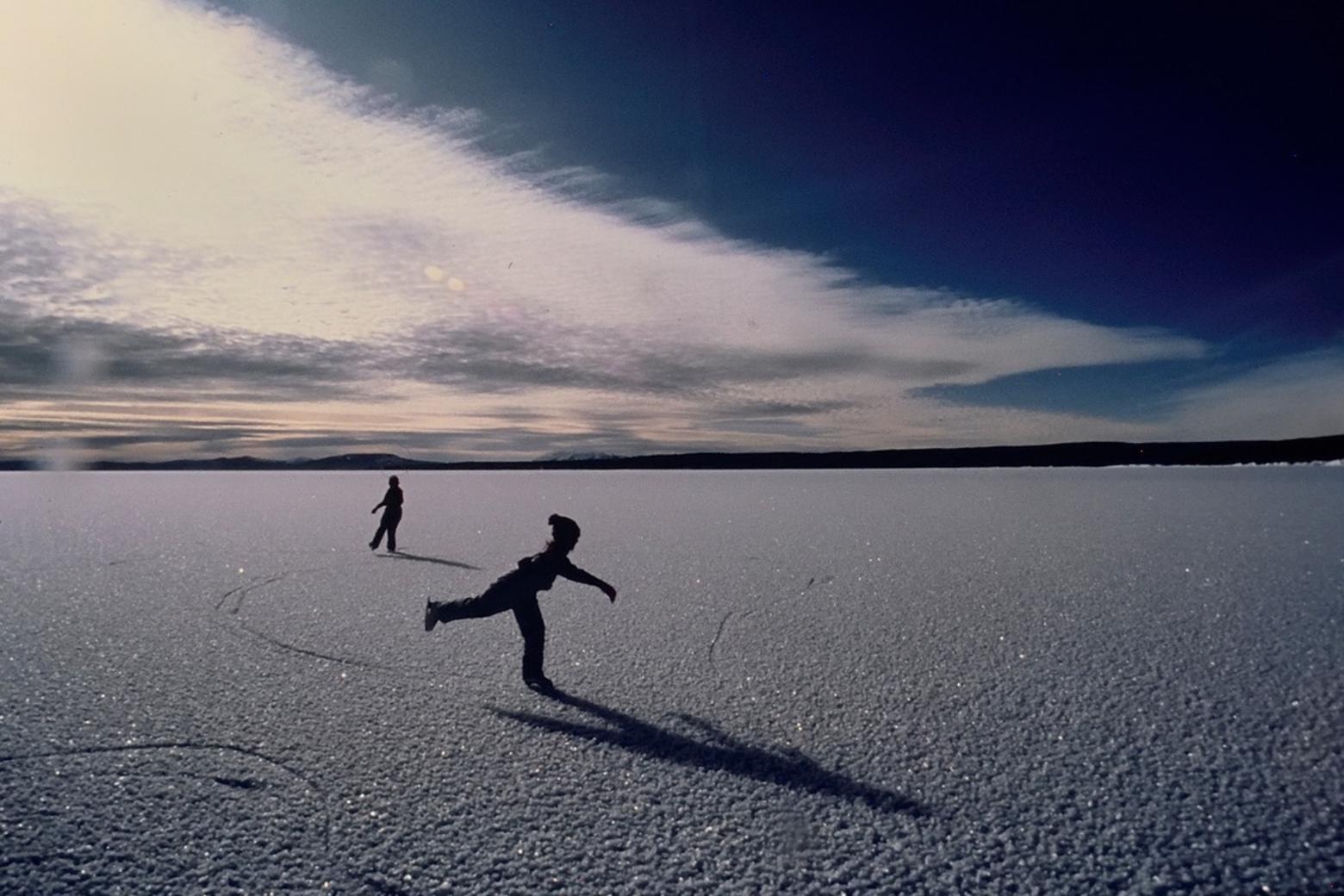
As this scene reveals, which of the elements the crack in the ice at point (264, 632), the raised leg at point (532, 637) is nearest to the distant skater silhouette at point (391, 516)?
the crack in the ice at point (264, 632)

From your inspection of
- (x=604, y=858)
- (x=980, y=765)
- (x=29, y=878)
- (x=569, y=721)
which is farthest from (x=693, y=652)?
(x=29, y=878)

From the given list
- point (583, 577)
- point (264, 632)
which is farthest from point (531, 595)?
point (264, 632)

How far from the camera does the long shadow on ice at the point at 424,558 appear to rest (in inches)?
456

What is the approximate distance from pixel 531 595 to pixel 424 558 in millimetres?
7568

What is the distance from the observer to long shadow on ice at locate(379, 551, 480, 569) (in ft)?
38.0

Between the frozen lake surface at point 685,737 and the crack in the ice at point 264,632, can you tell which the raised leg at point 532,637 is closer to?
the frozen lake surface at point 685,737

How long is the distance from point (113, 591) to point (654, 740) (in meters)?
8.43

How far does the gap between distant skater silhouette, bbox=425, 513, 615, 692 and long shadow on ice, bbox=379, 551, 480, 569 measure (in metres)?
6.09

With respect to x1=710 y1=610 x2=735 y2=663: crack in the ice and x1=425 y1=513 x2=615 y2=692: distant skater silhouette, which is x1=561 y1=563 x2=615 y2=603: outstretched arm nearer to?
x1=425 y1=513 x2=615 y2=692: distant skater silhouette

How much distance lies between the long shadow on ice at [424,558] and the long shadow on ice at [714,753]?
6.84 m

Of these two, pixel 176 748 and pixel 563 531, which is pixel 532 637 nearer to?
pixel 563 531

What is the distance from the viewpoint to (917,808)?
3.67 meters

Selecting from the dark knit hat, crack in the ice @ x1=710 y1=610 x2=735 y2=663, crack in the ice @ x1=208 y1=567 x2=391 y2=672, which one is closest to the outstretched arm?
the dark knit hat

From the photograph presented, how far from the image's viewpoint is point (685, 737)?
4562 mm
